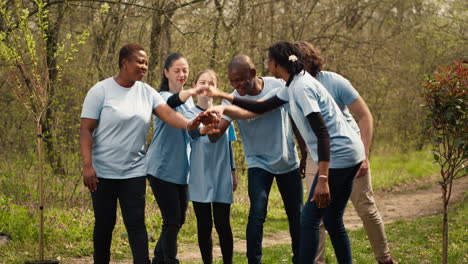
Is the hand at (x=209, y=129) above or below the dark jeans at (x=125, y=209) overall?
above

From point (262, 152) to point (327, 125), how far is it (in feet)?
2.83

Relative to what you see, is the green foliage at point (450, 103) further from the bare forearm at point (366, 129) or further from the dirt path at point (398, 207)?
the dirt path at point (398, 207)

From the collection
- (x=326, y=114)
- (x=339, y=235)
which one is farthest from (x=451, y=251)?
(x=326, y=114)

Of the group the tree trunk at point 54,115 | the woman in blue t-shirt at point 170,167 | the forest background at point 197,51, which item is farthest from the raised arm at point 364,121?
the tree trunk at point 54,115

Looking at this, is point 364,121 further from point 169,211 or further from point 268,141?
point 169,211

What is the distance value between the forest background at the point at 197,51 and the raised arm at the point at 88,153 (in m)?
1.57

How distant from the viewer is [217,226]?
5.32 metres

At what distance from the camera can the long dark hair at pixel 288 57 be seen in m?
4.57

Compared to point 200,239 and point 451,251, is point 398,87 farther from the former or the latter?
point 200,239

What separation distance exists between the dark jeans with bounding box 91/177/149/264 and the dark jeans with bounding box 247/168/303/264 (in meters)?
0.86

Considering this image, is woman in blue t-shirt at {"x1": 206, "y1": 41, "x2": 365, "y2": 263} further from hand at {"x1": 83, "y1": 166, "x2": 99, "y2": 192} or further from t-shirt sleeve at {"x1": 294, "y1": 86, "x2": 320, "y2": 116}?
hand at {"x1": 83, "y1": 166, "x2": 99, "y2": 192}

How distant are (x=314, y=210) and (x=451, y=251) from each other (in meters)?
3.23

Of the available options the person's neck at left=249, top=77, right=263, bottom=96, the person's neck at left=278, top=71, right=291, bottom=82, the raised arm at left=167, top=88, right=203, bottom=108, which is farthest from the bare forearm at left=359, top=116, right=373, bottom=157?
the raised arm at left=167, top=88, right=203, bottom=108

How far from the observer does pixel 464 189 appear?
1536 centimetres
